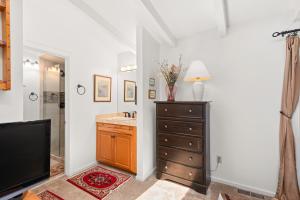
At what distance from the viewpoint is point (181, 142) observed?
2211 millimetres

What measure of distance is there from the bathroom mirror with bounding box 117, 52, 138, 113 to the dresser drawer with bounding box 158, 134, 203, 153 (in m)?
1.27

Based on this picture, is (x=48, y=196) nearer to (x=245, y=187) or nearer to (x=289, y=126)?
(x=245, y=187)

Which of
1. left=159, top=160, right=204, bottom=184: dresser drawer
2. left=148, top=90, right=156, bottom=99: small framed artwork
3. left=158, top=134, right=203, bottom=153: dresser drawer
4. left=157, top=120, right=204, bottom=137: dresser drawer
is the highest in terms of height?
left=148, top=90, right=156, bottom=99: small framed artwork

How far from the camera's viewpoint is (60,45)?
243 cm

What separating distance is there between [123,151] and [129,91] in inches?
54.0

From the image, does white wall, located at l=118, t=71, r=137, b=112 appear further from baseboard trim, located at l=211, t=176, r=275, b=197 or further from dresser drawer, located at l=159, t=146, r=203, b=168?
baseboard trim, located at l=211, t=176, r=275, b=197

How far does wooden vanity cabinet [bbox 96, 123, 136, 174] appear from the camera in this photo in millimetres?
2596

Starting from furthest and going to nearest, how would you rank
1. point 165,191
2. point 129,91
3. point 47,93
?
point 47,93 → point 129,91 → point 165,191

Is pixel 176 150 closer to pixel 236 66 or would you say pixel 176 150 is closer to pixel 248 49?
pixel 236 66

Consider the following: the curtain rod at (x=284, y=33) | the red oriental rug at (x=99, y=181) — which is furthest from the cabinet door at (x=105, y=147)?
the curtain rod at (x=284, y=33)

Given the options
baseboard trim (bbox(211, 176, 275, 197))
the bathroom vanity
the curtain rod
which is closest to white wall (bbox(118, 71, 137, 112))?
the bathroom vanity

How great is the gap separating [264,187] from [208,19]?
253cm

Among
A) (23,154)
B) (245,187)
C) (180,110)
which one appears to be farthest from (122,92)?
(245,187)

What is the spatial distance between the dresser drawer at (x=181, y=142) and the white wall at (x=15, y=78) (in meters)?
1.79
